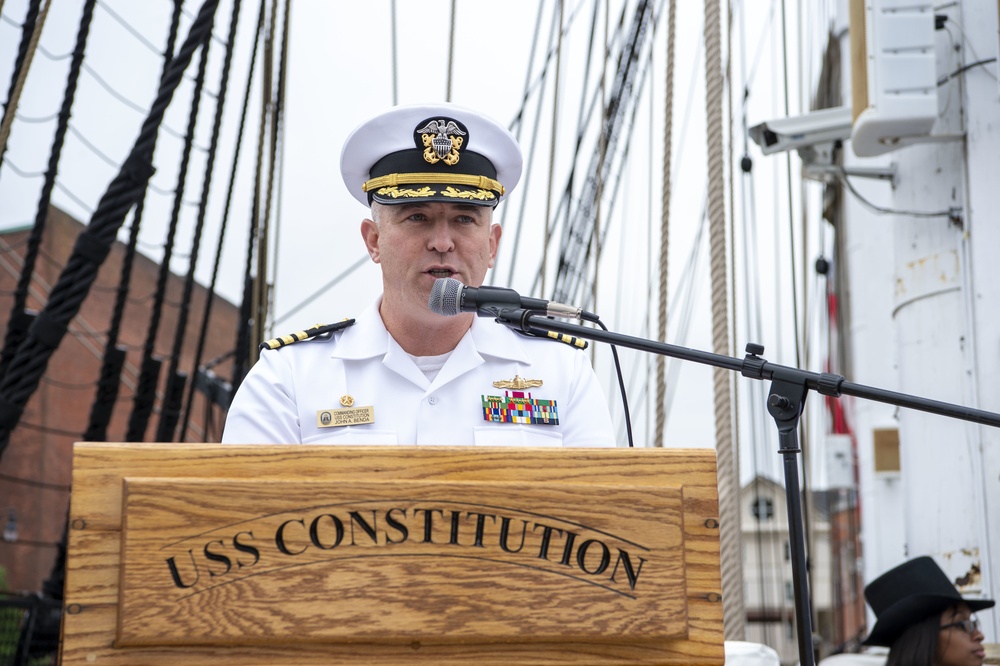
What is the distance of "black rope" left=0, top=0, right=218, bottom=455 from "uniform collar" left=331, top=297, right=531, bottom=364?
181 centimetres

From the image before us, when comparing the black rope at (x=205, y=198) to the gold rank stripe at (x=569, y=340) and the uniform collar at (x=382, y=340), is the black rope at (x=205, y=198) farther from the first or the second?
the gold rank stripe at (x=569, y=340)

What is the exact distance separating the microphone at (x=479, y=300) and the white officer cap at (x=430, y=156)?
395mm

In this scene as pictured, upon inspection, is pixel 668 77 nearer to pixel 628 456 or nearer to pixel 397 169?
pixel 397 169

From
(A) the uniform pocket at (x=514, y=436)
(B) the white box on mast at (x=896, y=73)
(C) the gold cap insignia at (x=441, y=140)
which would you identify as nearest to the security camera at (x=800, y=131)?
(B) the white box on mast at (x=896, y=73)

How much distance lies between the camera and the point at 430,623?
4.34 feet

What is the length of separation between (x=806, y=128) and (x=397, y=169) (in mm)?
3792

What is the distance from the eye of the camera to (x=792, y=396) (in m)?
1.68

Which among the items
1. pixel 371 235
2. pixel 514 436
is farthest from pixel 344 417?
pixel 371 235

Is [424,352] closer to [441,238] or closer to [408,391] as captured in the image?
[408,391]

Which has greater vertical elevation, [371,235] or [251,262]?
[251,262]

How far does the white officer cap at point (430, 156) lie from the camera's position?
7.24 ft

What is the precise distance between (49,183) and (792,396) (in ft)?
12.9

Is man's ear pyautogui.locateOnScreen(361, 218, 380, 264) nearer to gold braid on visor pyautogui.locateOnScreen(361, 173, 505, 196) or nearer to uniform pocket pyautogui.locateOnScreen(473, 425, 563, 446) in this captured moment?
gold braid on visor pyautogui.locateOnScreen(361, 173, 505, 196)

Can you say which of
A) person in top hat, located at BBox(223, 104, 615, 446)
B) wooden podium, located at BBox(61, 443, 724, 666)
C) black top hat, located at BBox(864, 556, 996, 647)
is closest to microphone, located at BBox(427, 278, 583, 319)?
person in top hat, located at BBox(223, 104, 615, 446)
